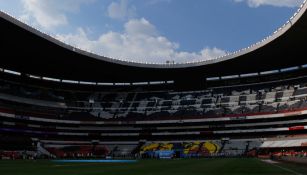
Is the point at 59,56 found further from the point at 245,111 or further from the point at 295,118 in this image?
the point at 295,118

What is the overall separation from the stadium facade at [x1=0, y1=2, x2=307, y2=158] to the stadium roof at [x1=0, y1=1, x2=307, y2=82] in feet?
0.76

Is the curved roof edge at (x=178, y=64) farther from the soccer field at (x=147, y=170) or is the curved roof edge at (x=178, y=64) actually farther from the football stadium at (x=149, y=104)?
the soccer field at (x=147, y=170)

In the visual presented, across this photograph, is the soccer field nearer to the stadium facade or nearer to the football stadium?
the football stadium

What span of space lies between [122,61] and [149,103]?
21.3m

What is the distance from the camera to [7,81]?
317 feet

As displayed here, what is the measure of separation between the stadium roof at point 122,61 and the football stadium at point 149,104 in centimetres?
22

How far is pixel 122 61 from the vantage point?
89.9 meters

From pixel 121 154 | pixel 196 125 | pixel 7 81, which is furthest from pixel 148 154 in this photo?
pixel 7 81

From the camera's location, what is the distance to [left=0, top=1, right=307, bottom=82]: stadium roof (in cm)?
6869

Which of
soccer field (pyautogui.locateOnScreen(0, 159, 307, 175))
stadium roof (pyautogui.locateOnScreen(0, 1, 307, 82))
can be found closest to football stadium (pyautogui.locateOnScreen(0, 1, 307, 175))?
stadium roof (pyautogui.locateOnScreen(0, 1, 307, 82))

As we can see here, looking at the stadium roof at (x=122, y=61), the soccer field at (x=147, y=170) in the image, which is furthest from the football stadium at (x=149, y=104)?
the soccer field at (x=147, y=170)

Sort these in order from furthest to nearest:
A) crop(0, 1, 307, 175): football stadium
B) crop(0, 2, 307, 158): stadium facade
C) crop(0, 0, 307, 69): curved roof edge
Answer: crop(0, 2, 307, 158): stadium facade → crop(0, 1, 307, 175): football stadium → crop(0, 0, 307, 69): curved roof edge

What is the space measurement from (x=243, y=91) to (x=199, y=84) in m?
11.9

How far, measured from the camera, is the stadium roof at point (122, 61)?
225 feet
